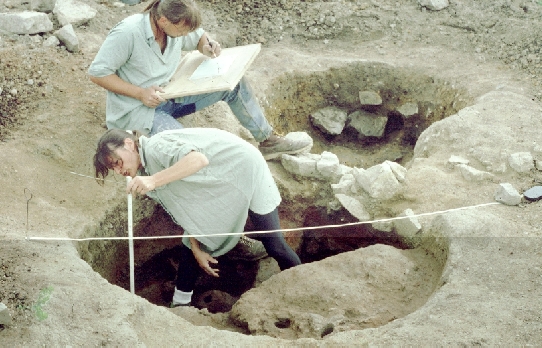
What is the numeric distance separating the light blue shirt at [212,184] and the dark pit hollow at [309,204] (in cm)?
68

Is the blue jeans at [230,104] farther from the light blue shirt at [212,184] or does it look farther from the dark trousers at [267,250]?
the dark trousers at [267,250]

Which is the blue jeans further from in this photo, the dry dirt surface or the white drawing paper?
the dry dirt surface

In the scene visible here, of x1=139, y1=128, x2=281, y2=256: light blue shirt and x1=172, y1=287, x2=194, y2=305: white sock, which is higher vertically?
x1=139, y1=128, x2=281, y2=256: light blue shirt

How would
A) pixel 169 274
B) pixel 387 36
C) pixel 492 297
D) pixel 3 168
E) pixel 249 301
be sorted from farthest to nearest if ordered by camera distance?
pixel 387 36
pixel 169 274
pixel 3 168
pixel 249 301
pixel 492 297

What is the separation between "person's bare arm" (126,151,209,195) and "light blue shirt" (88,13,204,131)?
3.27 ft

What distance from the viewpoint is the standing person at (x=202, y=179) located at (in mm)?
3203

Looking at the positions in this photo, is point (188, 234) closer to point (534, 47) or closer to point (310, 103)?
point (310, 103)

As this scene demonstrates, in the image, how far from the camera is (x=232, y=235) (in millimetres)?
3650

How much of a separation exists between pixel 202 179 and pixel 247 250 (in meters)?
1.43

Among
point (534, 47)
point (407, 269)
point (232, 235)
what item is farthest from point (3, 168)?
point (534, 47)

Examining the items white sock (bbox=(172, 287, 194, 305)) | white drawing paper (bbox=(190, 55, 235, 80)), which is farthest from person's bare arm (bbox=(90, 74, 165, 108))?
white sock (bbox=(172, 287, 194, 305))

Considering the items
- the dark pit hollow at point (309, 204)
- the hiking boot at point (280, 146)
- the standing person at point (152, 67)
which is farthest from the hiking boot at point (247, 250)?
the standing person at point (152, 67)

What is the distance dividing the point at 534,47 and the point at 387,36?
1492 millimetres

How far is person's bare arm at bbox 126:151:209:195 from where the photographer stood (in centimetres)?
307
